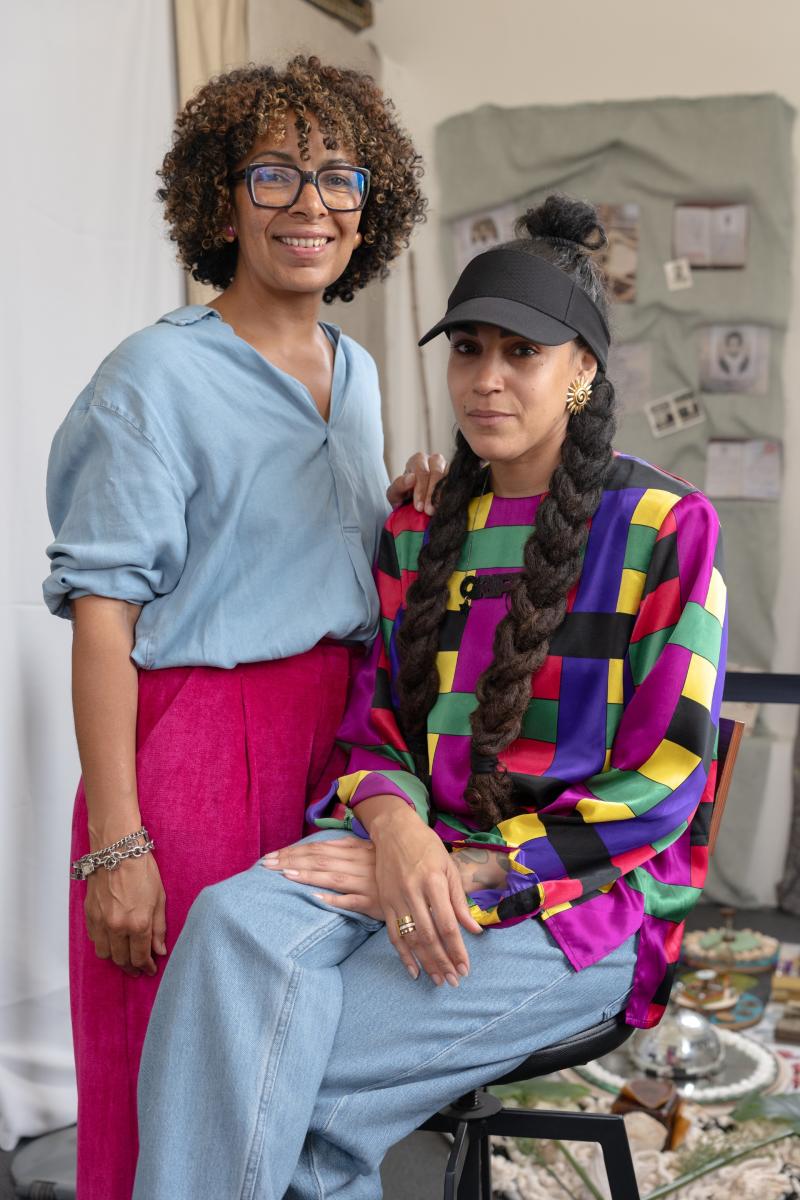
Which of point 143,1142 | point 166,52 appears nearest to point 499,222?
point 166,52

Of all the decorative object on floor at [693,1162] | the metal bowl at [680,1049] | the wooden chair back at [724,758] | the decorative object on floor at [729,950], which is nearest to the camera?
the wooden chair back at [724,758]

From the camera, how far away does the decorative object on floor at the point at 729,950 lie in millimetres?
3605

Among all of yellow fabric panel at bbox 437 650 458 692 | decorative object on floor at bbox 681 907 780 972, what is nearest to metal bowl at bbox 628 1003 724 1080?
decorative object on floor at bbox 681 907 780 972

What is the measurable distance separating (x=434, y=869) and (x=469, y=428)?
0.54 m

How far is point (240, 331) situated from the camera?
6.00ft

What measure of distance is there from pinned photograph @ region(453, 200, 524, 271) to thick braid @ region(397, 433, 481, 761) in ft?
9.37

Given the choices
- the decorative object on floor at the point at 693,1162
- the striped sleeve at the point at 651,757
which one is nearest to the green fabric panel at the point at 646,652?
the striped sleeve at the point at 651,757

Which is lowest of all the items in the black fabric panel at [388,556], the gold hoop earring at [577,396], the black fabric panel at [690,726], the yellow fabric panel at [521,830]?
the yellow fabric panel at [521,830]

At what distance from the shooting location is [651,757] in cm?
145

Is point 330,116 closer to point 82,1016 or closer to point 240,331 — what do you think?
point 240,331

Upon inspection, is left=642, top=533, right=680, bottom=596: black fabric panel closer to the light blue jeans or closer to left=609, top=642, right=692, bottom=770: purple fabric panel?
left=609, top=642, right=692, bottom=770: purple fabric panel

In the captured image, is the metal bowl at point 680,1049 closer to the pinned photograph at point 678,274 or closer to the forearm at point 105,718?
the forearm at point 105,718

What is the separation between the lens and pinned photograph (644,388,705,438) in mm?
4191

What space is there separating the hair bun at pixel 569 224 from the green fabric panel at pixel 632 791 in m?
0.67
